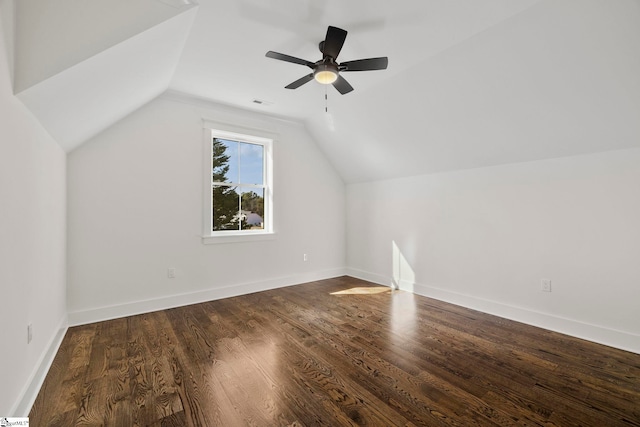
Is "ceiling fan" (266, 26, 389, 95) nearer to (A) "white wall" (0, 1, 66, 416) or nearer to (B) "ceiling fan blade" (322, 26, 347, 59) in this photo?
(B) "ceiling fan blade" (322, 26, 347, 59)

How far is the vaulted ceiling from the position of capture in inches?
66.7

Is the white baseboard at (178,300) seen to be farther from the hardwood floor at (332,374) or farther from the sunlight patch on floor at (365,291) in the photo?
the sunlight patch on floor at (365,291)

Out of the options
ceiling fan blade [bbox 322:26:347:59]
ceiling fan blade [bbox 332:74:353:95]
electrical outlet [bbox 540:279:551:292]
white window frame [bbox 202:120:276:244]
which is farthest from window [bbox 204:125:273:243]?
electrical outlet [bbox 540:279:551:292]

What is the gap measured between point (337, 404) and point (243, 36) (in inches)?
113

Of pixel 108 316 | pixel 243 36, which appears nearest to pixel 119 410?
pixel 108 316

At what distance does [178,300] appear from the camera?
3623 millimetres

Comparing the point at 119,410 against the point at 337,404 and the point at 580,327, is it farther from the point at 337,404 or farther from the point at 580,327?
the point at 580,327

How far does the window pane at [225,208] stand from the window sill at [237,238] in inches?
6.6

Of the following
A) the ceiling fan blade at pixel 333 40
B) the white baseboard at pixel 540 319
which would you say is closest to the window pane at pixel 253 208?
the white baseboard at pixel 540 319

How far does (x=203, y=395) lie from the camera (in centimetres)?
185

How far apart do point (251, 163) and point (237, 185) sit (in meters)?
0.44

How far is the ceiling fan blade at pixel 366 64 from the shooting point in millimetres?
2309

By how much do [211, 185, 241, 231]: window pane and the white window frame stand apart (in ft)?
0.34

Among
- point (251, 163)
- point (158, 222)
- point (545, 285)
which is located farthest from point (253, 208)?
point (545, 285)
